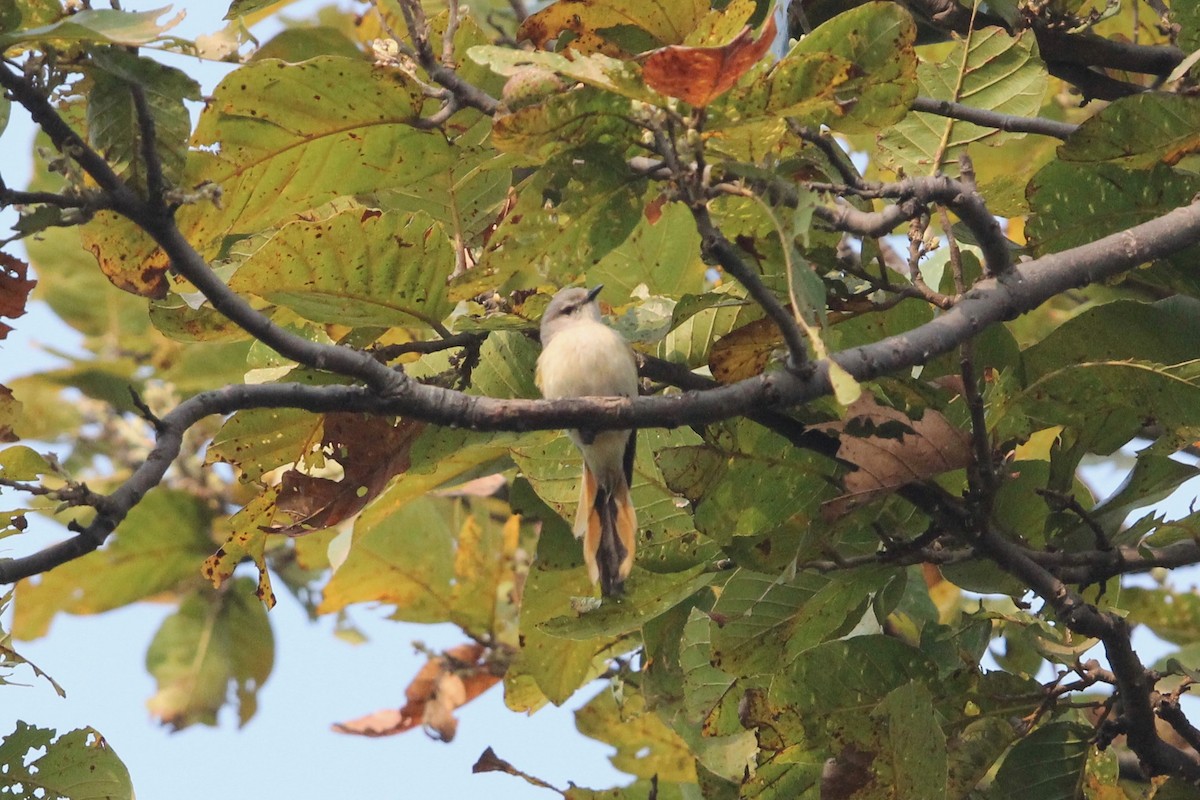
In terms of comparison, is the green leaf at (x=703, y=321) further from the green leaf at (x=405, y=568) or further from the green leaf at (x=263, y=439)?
the green leaf at (x=405, y=568)

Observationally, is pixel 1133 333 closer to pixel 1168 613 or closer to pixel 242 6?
pixel 1168 613

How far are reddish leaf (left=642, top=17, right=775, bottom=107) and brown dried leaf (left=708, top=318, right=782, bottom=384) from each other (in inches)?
27.3

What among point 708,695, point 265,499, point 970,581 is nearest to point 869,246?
point 970,581

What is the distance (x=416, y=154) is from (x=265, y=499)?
0.83 metres

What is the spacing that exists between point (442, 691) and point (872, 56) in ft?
12.0

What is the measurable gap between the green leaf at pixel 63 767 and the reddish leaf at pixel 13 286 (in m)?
0.93

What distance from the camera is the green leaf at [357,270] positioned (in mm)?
2350

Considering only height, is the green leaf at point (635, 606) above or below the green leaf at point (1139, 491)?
above

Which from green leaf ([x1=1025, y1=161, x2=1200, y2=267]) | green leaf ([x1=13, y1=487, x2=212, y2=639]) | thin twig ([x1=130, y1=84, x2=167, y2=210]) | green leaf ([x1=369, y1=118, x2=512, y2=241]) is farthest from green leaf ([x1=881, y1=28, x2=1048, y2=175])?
green leaf ([x1=13, y1=487, x2=212, y2=639])

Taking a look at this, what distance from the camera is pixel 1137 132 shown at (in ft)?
8.58

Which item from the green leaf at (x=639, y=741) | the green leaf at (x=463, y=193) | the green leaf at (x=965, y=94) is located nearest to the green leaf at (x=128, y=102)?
the green leaf at (x=463, y=193)

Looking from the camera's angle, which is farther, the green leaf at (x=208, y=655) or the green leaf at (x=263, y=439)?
the green leaf at (x=208, y=655)

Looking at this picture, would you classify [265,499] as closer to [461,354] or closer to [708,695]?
[461,354]

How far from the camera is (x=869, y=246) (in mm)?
2531
